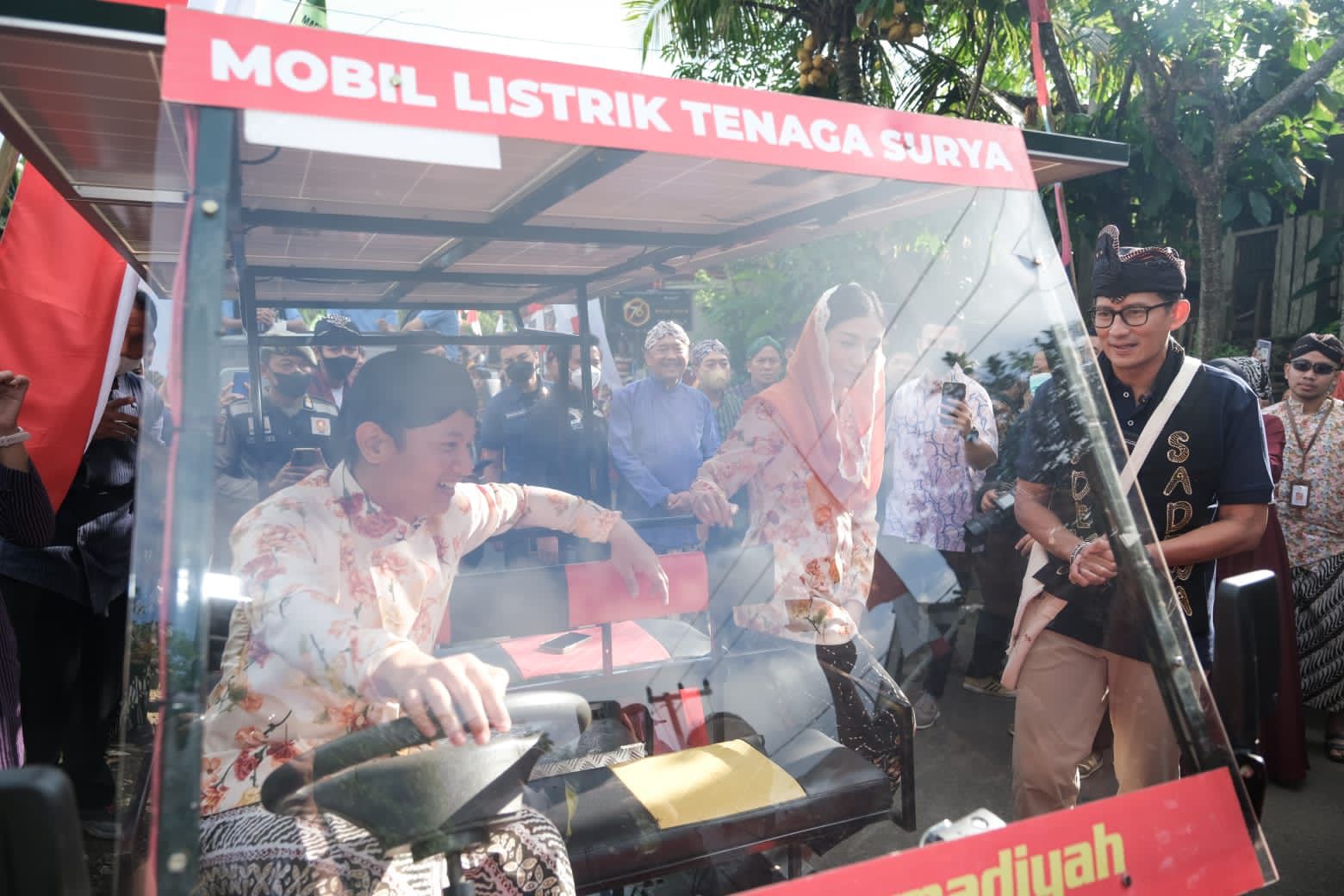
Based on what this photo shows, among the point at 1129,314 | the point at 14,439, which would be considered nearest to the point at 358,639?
the point at 14,439

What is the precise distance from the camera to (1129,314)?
2.32 meters

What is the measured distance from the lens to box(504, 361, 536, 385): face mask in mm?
2119

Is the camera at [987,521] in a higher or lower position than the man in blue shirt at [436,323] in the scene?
lower

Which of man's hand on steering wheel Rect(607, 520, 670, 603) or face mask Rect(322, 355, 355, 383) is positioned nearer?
face mask Rect(322, 355, 355, 383)

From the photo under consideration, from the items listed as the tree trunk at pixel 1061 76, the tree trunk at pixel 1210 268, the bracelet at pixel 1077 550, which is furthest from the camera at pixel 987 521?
the tree trunk at pixel 1061 76

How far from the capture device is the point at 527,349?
2.28m

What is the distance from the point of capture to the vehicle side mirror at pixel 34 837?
840 mm

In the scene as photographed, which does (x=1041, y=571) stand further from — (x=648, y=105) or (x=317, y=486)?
(x=317, y=486)

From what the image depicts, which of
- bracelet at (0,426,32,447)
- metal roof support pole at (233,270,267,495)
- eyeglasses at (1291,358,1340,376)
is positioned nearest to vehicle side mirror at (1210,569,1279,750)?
metal roof support pole at (233,270,267,495)

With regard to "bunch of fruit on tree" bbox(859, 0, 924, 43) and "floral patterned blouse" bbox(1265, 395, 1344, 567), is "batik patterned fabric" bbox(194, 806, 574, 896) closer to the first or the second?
"floral patterned blouse" bbox(1265, 395, 1344, 567)

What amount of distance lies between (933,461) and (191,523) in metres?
1.25

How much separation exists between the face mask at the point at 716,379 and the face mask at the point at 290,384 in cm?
87

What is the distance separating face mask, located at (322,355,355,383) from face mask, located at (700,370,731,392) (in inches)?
31.0

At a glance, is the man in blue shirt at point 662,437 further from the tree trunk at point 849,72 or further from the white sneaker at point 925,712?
the tree trunk at point 849,72
